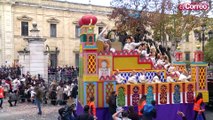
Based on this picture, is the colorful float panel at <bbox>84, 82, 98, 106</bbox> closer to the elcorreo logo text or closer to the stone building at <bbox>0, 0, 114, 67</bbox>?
the elcorreo logo text

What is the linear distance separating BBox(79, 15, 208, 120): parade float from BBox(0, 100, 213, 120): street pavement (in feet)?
6.86

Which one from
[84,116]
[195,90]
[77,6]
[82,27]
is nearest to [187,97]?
[195,90]

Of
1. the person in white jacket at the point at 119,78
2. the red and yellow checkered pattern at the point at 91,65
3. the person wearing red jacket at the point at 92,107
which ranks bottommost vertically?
the person wearing red jacket at the point at 92,107

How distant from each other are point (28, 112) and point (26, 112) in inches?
4.1

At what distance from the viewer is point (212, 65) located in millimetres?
48781

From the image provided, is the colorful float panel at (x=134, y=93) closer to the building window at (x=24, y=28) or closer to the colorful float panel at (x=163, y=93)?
the colorful float panel at (x=163, y=93)

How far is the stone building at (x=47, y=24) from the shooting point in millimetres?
46750

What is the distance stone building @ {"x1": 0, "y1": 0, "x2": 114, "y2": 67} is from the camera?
46750mm

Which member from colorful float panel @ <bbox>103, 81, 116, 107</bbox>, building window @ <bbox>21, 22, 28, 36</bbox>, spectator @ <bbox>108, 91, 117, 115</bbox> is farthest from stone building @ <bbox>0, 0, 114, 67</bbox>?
spectator @ <bbox>108, 91, 117, 115</bbox>

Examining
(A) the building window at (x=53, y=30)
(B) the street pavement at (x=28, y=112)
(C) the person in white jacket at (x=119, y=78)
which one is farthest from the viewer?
(A) the building window at (x=53, y=30)

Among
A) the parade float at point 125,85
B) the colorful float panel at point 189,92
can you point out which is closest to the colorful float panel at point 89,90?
the parade float at point 125,85

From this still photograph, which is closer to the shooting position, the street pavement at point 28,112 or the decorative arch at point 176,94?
the decorative arch at point 176,94

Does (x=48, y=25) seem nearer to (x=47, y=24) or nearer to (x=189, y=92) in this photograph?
(x=47, y=24)

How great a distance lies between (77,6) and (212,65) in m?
21.5
